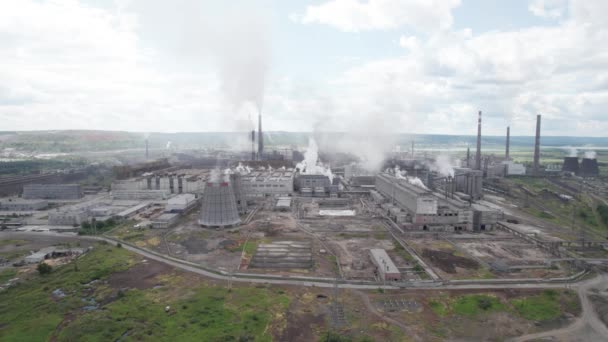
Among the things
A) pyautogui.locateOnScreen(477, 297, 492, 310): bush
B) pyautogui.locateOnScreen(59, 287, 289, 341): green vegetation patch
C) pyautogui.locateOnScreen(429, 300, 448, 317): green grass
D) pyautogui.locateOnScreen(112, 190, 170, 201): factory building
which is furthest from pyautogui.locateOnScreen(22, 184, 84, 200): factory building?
pyautogui.locateOnScreen(477, 297, 492, 310): bush

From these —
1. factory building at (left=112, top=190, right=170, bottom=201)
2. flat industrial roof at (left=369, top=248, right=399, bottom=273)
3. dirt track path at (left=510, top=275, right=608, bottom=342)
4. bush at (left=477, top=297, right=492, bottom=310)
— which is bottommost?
dirt track path at (left=510, top=275, right=608, bottom=342)

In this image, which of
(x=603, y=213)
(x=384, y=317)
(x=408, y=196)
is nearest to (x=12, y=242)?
(x=384, y=317)

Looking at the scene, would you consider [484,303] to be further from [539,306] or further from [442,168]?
[442,168]

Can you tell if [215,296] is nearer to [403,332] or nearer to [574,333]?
[403,332]

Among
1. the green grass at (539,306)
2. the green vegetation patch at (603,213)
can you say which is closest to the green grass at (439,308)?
the green grass at (539,306)

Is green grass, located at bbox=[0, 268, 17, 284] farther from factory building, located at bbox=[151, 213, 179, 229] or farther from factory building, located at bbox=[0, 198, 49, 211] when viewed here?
factory building, located at bbox=[0, 198, 49, 211]

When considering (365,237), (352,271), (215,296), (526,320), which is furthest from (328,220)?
(526,320)

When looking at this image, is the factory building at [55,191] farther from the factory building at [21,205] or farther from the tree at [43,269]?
the tree at [43,269]
